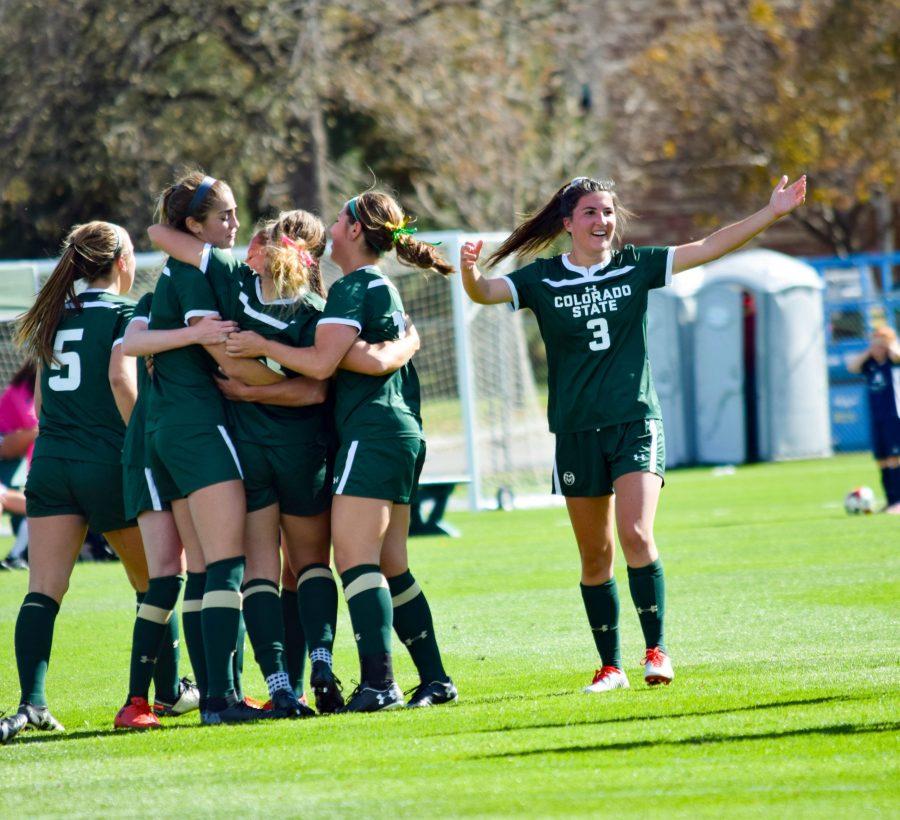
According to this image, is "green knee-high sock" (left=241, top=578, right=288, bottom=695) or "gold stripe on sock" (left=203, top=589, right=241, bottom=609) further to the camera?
"green knee-high sock" (left=241, top=578, right=288, bottom=695)

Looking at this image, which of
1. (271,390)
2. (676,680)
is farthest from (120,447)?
(676,680)

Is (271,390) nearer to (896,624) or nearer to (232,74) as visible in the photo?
(896,624)

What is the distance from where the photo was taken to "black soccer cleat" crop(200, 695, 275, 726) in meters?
6.00

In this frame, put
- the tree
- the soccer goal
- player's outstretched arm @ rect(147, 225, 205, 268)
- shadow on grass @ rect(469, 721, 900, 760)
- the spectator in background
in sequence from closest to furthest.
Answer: shadow on grass @ rect(469, 721, 900, 760), player's outstretched arm @ rect(147, 225, 205, 268), the spectator in background, the soccer goal, the tree

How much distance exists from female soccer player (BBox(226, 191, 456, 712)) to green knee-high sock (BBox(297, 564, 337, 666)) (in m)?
0.16

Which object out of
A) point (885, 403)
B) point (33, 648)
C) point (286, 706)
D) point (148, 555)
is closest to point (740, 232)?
point (286, 706)

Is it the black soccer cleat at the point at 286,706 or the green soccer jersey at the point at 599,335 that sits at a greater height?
the green soccer jersey at the point at 599,335

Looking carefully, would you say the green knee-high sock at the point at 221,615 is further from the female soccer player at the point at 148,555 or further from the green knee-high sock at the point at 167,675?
the green knee-high sock at the point at 167,675

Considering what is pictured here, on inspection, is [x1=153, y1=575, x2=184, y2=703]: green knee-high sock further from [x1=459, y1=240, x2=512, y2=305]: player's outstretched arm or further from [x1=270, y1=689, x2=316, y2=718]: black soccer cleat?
[x1=459, y1=240, x2=512, y2=305]: player's outstretched arm

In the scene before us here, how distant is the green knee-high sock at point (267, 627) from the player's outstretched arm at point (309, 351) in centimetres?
88

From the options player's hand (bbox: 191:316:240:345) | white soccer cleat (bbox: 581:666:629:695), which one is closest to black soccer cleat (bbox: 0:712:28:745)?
player's hand (bbox: 191:316:240:345)

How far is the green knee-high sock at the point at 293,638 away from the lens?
6.61 meters

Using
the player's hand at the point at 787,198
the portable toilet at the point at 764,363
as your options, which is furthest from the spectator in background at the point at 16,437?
the portable toilet at the point at 764,363

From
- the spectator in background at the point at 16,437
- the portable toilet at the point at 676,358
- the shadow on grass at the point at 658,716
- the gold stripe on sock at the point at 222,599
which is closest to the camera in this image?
the shadow on grass at the point at 658,716
